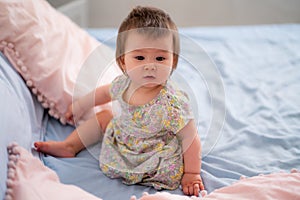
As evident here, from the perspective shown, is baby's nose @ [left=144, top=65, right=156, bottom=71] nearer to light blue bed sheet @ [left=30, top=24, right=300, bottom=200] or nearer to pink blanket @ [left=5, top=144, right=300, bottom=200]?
light blue bed sheet @ [left=30, top=24, right=300, bottom=200]

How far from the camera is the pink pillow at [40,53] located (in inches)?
47.4

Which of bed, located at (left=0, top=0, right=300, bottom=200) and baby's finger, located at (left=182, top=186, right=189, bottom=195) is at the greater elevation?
bed, located at (left=0, top=0, right=300, bottom=200)

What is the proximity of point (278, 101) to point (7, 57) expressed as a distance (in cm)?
88

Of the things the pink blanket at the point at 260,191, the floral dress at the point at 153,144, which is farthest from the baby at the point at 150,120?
the pink blanket at the point at 260,191

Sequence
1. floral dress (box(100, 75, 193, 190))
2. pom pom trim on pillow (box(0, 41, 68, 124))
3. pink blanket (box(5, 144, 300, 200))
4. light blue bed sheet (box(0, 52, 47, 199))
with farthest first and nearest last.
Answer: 1. pom pom trim on pillow (box(0, 41, 68, 124))
2. floral dress (box(100, 75, 193, 190))
3. light blue bed sheet (box(0, 52, 47, 199))
4. pink blanket (box(5, 144, 300, 200))

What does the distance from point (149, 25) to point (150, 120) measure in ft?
0.81

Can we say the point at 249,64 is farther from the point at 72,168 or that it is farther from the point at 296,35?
the point at 72,168

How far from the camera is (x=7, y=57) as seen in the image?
1.19m

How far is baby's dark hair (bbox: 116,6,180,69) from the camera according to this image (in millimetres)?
939

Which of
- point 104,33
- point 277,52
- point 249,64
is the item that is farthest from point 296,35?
point 104,33

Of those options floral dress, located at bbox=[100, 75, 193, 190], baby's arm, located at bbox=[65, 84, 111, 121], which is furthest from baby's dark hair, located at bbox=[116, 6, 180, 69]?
baby's arm, located at bbox=[65, 84, 111, 121]

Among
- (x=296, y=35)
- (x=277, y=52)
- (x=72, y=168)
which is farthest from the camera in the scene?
(x=296, y=35)

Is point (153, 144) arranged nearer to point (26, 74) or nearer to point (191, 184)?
point (191, 184)

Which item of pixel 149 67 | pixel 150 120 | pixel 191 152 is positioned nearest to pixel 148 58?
pixel 149 67
